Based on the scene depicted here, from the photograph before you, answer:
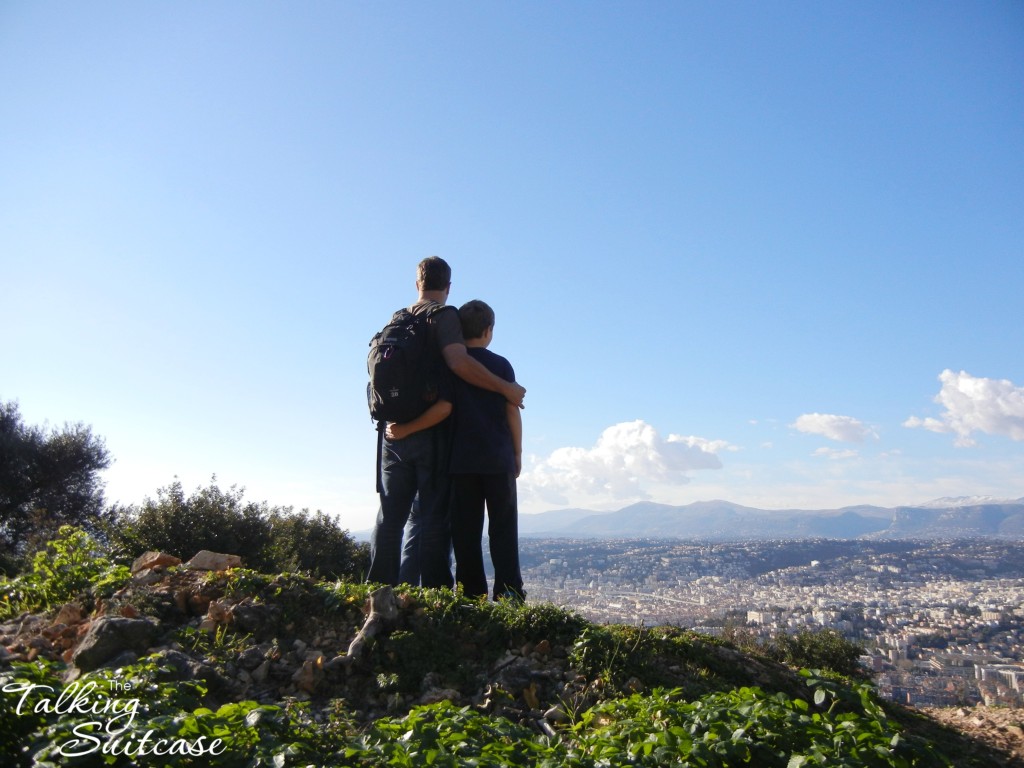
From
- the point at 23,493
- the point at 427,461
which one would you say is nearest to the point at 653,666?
the point at 427,461

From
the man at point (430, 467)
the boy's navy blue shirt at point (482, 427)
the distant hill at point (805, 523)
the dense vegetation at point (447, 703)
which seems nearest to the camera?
the dense vegetation at point (447, 703)

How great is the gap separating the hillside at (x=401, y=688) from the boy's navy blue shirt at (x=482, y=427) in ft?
3.46

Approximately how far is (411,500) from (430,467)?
1.10 ft

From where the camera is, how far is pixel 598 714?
3113mm

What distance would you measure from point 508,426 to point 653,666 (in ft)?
7.17

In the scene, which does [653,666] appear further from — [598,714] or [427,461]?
[427,461]

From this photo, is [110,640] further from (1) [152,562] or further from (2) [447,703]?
(2) [447,703]

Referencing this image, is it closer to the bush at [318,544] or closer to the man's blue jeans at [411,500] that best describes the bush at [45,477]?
the bush at [318,544]

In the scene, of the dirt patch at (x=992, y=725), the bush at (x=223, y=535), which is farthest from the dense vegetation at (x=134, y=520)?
the dirt patch at (x=992, y=725)

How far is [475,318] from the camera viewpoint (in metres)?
5.72

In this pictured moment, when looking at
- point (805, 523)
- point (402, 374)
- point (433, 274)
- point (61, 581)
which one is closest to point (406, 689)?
point (402, 374)

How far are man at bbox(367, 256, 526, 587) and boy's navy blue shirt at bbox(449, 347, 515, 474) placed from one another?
9 centimetres

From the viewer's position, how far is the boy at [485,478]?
5.24 metres

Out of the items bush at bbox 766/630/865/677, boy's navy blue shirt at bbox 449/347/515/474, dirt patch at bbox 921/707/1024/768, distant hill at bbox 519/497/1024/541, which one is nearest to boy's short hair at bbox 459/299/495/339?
boy's navy blue shirt at bbox 449/347/515/474
